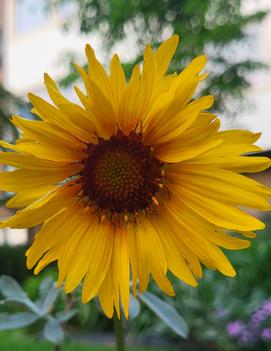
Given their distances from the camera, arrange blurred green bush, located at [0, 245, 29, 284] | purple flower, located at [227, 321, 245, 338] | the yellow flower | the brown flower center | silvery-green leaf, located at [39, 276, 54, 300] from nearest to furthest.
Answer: the yellow flower < the brown flower center < silvery-green leaf, located at [39, 276, 54, 300] < purple flower, located at [227, 321, 245, 338] < blurred green bush, located at [0, 245, 29, 284]

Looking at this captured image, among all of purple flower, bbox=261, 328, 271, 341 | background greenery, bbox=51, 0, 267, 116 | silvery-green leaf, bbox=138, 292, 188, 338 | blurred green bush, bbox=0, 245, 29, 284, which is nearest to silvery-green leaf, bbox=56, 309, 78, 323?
silvery-green leaf, bbox=138, 292, 188, 338

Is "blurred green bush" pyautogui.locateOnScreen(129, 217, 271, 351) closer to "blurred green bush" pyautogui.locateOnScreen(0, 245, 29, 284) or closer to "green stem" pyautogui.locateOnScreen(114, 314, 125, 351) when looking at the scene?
"green stem" pyautogui.locateOnScreen(114, 314, 125, 351)

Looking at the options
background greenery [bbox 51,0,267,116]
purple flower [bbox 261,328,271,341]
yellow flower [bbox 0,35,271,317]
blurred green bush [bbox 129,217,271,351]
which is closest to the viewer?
yellow flower [bbox 0,35,271,317]

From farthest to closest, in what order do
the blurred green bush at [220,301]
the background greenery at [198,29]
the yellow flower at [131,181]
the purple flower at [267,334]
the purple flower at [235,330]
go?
the background greenery at [198,29]
the blurred green bush at [220,301]
the purple flower at [235,330]
the purple flower at [267,334]
the yellow flower at [131,181]

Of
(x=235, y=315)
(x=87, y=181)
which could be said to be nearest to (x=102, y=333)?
(x=235, y=315)

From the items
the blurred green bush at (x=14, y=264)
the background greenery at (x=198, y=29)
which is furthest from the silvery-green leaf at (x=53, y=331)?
the background greenery at (x=198, y=29)

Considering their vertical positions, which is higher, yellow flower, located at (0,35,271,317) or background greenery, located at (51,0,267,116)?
background greenery, located at (51,0,267,116)

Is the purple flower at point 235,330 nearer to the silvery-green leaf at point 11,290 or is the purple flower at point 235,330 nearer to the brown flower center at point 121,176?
the silvery-green leaf at point 11,290

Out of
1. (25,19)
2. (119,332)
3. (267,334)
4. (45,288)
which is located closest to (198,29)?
(267,334)
